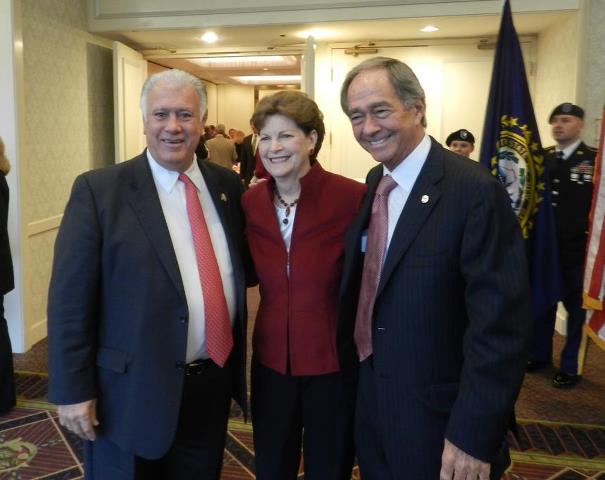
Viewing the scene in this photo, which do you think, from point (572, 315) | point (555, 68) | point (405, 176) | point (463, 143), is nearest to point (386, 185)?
point (405, 176)

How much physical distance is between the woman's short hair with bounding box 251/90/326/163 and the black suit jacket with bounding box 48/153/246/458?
1.26ft

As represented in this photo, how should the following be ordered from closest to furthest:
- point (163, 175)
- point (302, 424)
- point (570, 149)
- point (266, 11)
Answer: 1. point (163, 175)
2. point (302, 424)
3. point (570, 149)
4. point (266, 11)

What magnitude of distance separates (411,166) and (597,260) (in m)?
1.97

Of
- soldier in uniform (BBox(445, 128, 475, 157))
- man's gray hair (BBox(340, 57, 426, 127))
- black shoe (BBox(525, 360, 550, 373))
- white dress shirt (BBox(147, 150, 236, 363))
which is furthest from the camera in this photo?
soldier in uniform (BBox(445, 128, 475, 157))

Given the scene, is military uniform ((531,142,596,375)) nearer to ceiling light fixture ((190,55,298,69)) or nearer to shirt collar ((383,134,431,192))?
shirt collar ((383,134,431,192))

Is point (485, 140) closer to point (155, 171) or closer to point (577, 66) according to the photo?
point (577, 66)

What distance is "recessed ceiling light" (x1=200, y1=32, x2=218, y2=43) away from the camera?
505 centimetres

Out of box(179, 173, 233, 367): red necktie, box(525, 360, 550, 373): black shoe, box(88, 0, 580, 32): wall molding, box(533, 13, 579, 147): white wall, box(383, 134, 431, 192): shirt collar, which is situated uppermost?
box(88, 0, 580, 32): wall molding

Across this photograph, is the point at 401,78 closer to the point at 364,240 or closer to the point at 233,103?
the point at 364,240

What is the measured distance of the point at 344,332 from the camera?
63.9 inches

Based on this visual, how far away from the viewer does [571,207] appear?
11.8 ft

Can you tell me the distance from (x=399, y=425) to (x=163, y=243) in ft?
2.48

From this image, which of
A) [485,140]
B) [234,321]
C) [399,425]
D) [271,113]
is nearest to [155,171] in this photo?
[271,113]

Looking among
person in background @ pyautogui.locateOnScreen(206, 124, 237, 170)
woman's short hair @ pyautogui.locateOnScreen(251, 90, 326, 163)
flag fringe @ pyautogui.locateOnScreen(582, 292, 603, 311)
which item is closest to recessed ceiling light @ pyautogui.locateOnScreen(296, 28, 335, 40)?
flag fringe @ pyautogui.locateOnScreen(582, 292, 603, 311)
